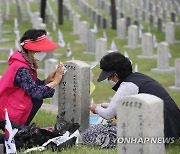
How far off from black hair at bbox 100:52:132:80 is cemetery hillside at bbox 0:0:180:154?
773mm

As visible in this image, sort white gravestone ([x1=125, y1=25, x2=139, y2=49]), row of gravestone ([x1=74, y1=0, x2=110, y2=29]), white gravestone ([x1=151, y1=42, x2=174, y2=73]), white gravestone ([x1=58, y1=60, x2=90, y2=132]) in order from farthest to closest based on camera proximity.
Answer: row of gravestone ([x1=74, y1=0, x2=110, y2=29]), white gravestone ([x1=125, y1=25, x2=139, y2=49]), white gravestone ([x1=151, y1=42, x2=174, y2=73]), white gravestone ([x1=58, y1=60, x2=90, y2=132])

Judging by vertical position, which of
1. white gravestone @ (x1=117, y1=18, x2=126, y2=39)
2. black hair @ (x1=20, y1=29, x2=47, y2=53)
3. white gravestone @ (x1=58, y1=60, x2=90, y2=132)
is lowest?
white gravestone @ (x1=117, y1=18, x2=126, y2=39)

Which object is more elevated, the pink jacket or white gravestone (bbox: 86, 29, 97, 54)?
the pink jacket

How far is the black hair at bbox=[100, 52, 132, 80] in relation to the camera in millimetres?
7762

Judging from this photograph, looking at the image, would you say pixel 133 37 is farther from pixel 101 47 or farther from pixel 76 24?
pixel 76 24

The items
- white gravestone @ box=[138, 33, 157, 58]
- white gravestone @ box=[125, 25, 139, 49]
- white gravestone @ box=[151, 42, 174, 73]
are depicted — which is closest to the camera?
white gravestone @ box=[151, 42, 174, 73]

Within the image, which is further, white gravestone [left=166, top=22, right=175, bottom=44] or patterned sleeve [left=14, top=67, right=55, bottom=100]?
white gravestone [left=166, top=22, right=175, bottom=44]

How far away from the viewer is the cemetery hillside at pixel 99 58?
240 inches

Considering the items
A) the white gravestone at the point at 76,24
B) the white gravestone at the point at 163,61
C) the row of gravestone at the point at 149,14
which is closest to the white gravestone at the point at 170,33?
the white gravestone at the point at 76,24

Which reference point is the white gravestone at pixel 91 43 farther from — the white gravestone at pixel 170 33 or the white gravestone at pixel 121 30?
the white gravestone at pixel 121 30

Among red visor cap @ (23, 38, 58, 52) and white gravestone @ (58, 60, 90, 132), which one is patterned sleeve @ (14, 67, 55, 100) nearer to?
red visor cap @ (23, 38, 58, 52)

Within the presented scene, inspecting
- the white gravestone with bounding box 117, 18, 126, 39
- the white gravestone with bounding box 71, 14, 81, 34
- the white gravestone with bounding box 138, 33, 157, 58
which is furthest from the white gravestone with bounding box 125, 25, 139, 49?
the white gravestone with bounding box 71, 14, 81, 34

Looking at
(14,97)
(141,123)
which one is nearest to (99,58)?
(14,97)

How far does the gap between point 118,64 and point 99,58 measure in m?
9.37
